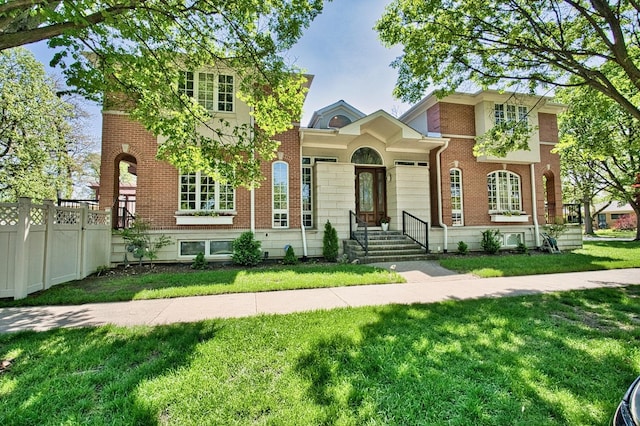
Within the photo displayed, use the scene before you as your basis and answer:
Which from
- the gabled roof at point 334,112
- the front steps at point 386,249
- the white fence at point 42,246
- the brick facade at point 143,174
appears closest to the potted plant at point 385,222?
the front steps at point 386,249

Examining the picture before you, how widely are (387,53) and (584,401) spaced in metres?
9.09

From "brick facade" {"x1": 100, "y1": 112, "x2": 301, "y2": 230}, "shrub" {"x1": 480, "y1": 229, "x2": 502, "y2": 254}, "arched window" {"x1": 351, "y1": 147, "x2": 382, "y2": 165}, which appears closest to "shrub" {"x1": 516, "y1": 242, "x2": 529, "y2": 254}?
"shrub" {"x1": 480, "y1": 229, "x2": 502, "y2": 254}

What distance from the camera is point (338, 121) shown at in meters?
12.5

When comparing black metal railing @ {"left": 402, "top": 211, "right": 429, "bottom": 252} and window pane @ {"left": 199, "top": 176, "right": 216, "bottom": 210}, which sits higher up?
window pane @ {"left": 199, "top": 176, "right": 216, "bottom": 210}

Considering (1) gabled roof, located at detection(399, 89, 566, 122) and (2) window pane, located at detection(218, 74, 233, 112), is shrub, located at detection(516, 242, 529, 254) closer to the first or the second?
(1) gabled roof, located at detection(399, 89, 566, 122)

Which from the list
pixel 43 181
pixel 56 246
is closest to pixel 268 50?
pixel 56 246

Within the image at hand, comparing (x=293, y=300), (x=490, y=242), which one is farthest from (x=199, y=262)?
(x=490, y=242)

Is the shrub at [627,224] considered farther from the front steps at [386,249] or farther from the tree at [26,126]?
the tree at [26,126]

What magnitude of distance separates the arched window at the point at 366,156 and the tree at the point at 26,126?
15546 millimetres

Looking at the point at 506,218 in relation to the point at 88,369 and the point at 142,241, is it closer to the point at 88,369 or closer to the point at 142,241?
the point at 142,241

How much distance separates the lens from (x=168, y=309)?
5000 mm

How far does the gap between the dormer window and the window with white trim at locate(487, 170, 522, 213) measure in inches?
272

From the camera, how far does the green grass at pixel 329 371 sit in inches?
87.5

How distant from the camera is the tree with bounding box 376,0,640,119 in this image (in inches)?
267
